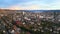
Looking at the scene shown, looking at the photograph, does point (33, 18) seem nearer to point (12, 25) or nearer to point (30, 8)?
point (30, 8)

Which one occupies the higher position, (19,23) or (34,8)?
(34,8)

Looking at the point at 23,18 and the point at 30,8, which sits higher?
the point at 30,8

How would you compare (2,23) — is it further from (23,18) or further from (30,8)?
(30,8)

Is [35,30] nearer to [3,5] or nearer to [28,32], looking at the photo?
[28,32]

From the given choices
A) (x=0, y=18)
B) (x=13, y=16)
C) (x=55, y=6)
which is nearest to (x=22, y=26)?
(x=13, y=16)

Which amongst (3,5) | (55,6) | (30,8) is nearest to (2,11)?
(3,5)

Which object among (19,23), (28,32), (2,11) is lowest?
(28,32)

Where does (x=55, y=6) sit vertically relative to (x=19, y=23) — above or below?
above

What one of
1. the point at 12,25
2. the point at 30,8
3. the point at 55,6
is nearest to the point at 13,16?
the point at 12,25
